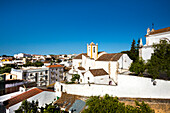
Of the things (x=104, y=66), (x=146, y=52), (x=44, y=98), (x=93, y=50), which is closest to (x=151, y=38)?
(x=146, y=52)

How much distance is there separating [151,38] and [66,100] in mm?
20561

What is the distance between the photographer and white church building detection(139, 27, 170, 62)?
1946 centimetres

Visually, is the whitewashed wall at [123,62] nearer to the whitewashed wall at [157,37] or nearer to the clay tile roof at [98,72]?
the clay tile roof at [98,72]

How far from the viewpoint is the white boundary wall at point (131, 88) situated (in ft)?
42.2

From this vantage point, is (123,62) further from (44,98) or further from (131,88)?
(44,98)

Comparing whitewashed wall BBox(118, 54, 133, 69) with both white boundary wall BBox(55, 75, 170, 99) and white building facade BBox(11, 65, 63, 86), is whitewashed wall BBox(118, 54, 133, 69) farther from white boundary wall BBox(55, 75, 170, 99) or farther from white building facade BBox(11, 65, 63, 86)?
white building facade BBox(11, 65, 63, 86)

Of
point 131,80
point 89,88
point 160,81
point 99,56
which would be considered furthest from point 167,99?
point 99,56

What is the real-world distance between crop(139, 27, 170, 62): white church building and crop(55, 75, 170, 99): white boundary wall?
847 cm

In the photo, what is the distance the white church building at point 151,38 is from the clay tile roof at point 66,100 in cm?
1584

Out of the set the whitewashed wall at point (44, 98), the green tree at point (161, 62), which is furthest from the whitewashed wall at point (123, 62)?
the whitewashed wall at point (44, 98)

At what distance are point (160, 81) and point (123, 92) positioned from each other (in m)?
5.11

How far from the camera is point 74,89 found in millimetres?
19328

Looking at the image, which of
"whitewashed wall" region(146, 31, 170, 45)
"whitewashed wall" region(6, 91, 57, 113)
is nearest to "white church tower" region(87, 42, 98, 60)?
"whitewashed wall" region(146, 31, 170, 45)

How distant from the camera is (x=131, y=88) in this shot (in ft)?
49.5
